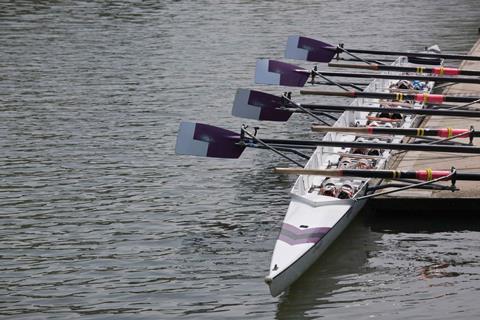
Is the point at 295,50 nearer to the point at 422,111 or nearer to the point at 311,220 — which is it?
the point at 422,111

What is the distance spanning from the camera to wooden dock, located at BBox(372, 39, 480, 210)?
75.0ft

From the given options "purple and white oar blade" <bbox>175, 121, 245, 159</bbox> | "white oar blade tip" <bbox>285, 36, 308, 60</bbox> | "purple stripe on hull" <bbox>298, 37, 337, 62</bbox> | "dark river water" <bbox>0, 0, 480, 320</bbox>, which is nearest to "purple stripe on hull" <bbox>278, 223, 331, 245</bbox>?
"dark river water" <bbox>0, 0, 480, 320</bbox>

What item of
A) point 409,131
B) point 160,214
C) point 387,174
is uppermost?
point 409,131

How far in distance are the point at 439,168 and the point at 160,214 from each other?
6143mm

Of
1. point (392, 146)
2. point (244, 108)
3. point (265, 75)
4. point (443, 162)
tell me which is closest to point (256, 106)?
point (244, 108)

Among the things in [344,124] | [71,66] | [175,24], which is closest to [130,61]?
[71,66]

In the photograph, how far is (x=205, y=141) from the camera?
24562mm

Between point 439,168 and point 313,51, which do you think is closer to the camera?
point 439,168

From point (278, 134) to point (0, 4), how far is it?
2785 centimetres

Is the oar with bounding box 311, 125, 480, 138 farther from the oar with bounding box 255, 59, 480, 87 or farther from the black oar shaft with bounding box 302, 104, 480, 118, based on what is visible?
the oar with bounding box 255, 59, 480, 87

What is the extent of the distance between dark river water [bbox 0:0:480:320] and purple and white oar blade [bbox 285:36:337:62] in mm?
2518

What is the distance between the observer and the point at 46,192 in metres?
25.2

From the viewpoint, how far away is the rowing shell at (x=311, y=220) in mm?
19328

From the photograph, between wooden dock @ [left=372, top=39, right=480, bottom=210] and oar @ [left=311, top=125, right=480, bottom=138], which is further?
oar @ [left=311, top=125, right=480, bottom=138]
